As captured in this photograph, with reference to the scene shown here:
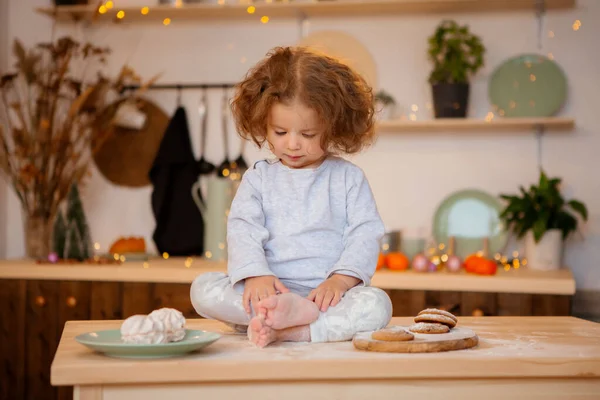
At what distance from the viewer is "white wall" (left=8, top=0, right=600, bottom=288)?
3158 mm

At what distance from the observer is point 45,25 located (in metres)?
3.47

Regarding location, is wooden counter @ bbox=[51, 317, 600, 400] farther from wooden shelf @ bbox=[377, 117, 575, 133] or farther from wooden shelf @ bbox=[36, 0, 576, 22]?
wooden shelf @ bbox=[36, 0, 576, 22]

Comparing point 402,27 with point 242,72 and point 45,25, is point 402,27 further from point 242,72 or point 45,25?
point 45,25

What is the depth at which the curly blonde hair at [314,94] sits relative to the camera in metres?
1.63

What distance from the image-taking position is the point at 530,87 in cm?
312

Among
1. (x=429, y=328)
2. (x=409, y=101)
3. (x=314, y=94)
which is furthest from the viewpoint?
(x=409, y=101)

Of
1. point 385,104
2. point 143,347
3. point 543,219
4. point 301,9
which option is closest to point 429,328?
point 143,347

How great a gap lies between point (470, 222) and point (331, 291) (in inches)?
68.6

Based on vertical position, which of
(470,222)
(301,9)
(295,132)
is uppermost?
(301,9)

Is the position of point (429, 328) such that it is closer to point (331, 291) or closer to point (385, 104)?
point (331, 291)

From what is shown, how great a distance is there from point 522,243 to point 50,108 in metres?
1.92

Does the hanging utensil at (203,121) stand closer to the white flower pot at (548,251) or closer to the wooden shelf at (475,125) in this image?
the wooden shelf at (475,125)

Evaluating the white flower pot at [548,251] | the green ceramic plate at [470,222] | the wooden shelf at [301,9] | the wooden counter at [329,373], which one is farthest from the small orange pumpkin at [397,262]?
the wooden counter at [329,373]

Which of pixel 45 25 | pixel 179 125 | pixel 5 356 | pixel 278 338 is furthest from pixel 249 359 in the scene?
pixel 45 25
